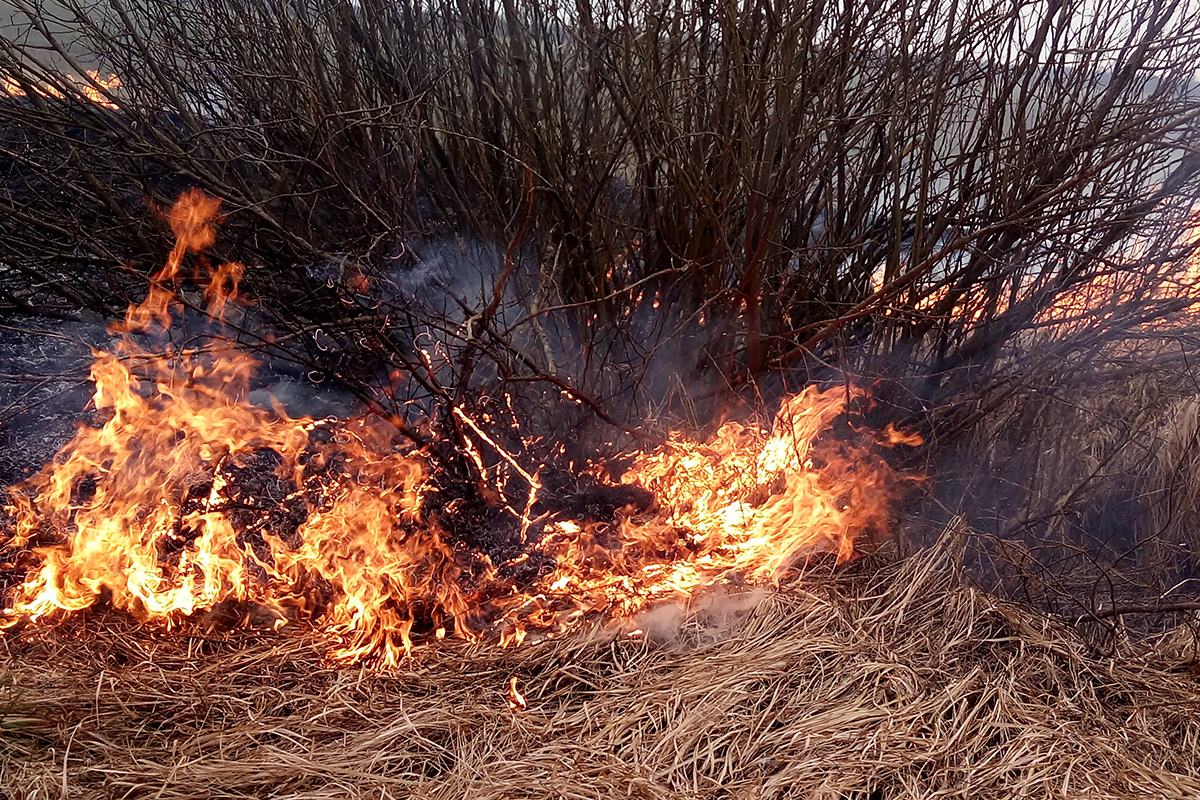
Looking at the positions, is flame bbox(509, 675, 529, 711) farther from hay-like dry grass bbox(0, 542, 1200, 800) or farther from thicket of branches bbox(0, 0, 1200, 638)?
thicket of branches bbox(0, 0, 1200, 638)

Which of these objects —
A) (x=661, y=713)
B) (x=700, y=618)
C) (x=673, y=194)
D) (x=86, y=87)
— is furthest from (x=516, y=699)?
(x=86, y=87)

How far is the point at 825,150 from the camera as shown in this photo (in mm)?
3672

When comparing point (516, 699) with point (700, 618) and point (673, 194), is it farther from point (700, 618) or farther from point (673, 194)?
point (673, 194)

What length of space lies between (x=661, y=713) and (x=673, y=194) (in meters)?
2.53

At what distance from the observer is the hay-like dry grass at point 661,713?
226 centimetres

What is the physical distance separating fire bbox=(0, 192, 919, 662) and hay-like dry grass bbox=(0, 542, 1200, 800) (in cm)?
16

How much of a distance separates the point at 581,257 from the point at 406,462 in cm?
152

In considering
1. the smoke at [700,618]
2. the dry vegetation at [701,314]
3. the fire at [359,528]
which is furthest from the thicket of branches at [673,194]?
the smoke at [700,618]

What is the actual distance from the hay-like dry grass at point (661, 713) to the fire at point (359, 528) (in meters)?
0.16

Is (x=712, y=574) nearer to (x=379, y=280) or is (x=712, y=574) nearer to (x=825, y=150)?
(x=825, y=150)

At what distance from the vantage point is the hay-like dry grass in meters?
2.26

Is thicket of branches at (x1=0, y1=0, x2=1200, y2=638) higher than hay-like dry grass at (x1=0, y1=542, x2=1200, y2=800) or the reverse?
higher

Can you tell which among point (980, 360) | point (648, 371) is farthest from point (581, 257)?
point (980, 360)

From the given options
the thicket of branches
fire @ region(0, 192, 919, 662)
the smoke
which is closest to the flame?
fire @ region(0, 192, 919, 662)
